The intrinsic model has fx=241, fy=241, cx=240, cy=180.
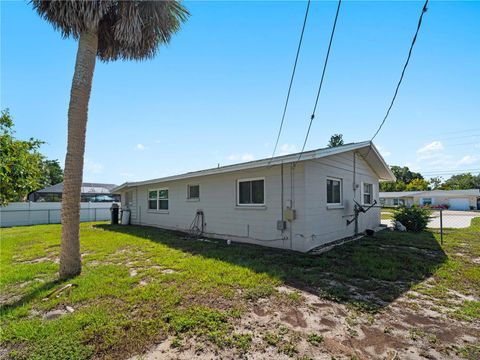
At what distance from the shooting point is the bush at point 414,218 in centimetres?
1099

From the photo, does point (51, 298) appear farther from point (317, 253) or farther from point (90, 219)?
point (90, 219)

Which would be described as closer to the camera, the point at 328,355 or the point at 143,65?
the point at 328,355

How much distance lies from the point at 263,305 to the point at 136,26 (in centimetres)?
605

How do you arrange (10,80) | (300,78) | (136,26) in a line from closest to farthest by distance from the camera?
(136,26), (300,78), (10,80)

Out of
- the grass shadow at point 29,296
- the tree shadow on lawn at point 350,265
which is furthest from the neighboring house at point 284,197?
the grass shadow at point 29,296

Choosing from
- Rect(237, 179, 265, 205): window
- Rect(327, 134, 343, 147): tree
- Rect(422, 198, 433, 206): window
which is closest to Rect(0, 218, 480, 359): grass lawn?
Rect(237, 179, 265, 205): window

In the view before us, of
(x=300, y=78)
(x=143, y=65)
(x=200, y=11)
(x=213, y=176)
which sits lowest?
(x=213, y=176)

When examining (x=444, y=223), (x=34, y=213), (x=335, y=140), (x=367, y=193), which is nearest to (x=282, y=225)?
(x=367, y=193)

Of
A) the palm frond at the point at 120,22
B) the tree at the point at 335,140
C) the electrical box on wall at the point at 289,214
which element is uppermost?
the tree at the point at 335,140

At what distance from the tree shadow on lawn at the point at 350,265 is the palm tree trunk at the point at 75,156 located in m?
2.88

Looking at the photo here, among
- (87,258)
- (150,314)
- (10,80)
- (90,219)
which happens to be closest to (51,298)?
(150,314)

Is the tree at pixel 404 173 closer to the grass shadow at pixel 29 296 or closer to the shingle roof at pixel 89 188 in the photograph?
the shingle roof at pixel 89 188

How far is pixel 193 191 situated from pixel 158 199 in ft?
11.1

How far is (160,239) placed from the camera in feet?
29.4
